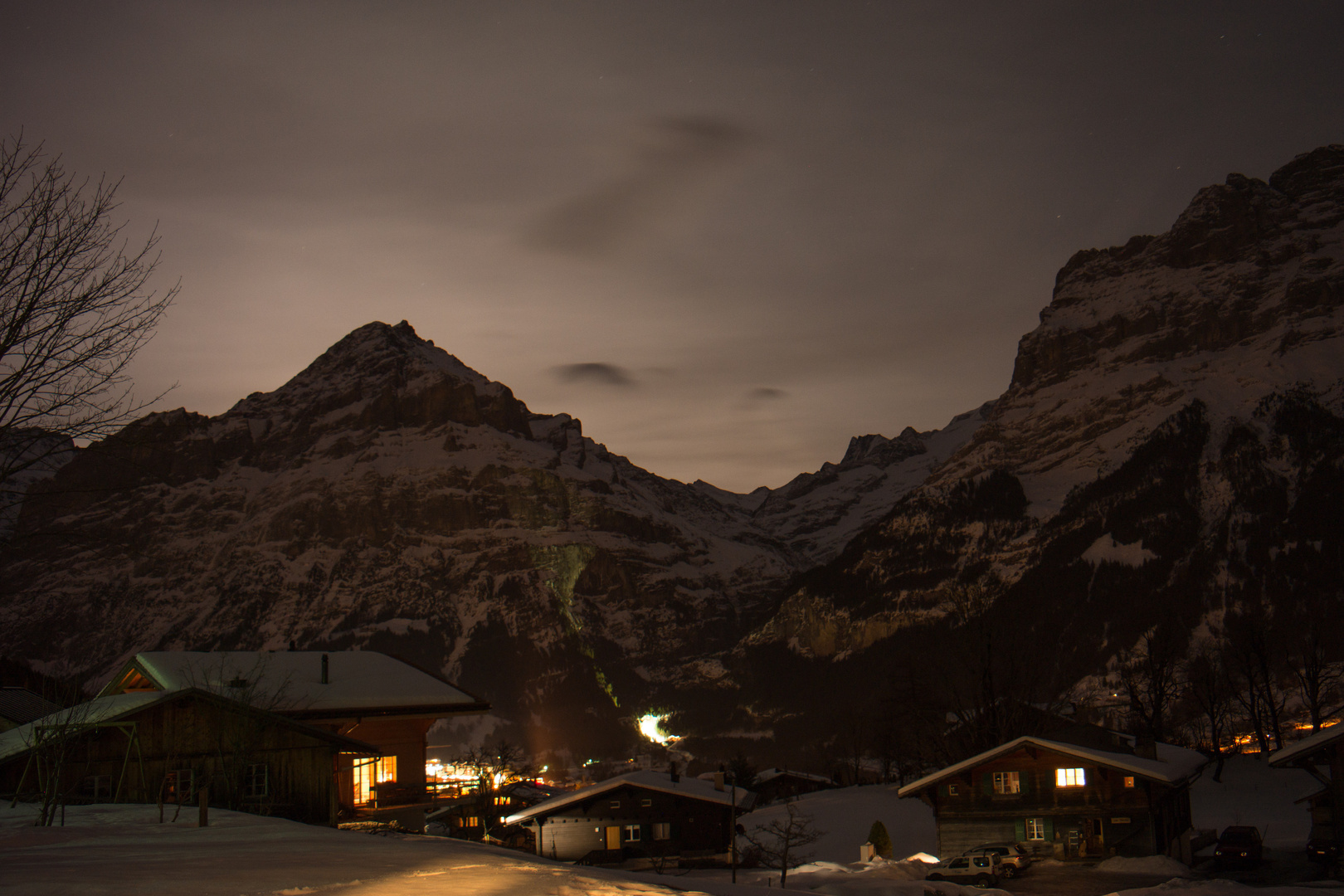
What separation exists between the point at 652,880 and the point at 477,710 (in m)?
35.0

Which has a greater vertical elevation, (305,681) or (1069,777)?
(305,681)

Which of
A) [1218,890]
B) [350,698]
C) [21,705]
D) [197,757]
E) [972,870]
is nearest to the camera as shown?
[1218,890]

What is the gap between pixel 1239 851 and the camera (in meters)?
36.9

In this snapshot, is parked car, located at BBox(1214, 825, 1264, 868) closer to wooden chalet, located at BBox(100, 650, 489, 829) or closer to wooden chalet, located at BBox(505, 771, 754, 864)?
wooden chalet, located at BBox(505, 771, 754, 864)

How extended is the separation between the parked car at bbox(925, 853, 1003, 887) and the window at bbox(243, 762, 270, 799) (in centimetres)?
2139

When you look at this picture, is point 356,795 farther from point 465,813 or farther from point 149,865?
point 149,865

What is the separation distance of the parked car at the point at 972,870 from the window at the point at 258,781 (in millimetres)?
21389

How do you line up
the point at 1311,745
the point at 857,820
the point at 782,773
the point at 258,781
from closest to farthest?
the point at 1311,745 < the point at 258,781 < the point at 857,820 < the point at 782,773

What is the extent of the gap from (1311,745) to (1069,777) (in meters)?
15.5

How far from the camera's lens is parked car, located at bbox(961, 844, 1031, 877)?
37.9 m

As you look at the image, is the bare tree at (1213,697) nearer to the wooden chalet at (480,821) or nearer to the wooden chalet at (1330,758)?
the wooden chalet at (1330,758)

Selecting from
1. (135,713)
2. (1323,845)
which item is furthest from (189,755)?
(1323,845)

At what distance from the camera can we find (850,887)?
2888 cm

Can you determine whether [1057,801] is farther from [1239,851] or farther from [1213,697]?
[1213,697]
